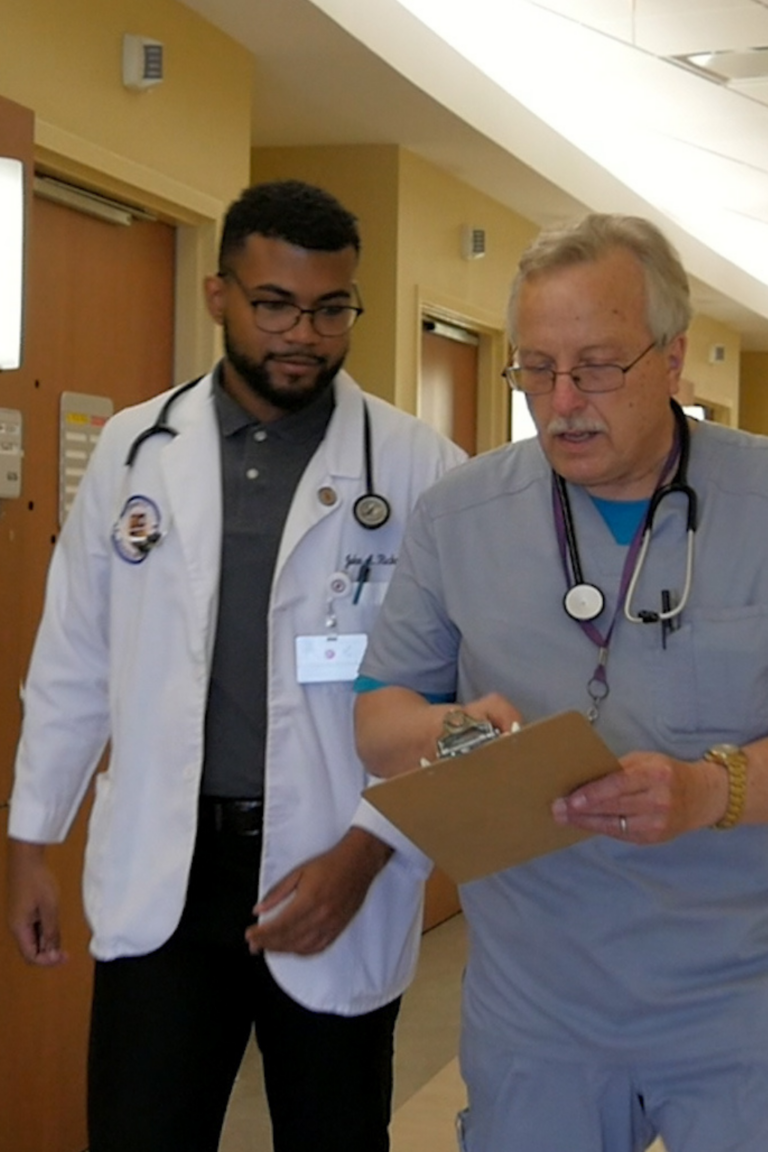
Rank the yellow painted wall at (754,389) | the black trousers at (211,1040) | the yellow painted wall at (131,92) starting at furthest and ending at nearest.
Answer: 1. the yellow painted wall at (754,389)
2. the yellow painted wall at (131,92)
3. the black trousers at (211,1040)

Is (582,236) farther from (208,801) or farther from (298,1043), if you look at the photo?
(298,1043)

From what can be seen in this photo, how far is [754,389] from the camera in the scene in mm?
12586

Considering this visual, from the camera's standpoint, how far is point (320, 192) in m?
2.15

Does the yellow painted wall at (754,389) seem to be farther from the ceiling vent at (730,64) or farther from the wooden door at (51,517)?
the wooden door at (51,517)

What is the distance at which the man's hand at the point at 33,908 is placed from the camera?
7.07ft

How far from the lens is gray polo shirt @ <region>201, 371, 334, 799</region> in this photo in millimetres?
2043

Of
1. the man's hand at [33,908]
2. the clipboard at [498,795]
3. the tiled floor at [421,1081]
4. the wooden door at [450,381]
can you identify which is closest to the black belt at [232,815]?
the man's hand at [33,908]

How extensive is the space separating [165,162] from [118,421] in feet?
6.51

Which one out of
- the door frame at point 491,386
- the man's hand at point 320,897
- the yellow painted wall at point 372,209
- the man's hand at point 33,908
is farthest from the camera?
the door frame at point 491,386

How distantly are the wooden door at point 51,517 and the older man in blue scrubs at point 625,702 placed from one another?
5.46 feet

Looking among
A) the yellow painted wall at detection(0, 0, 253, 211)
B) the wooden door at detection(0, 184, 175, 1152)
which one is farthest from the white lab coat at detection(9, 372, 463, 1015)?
the yellow painted wall at detection(0, 0, 253, 211)

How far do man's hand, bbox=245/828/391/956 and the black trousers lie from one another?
8 cm


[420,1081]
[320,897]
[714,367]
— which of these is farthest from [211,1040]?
[714,367]

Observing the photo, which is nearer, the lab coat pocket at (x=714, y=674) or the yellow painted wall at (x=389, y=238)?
the lab coat pocket at (x=714, y=674)
